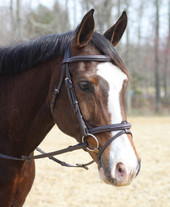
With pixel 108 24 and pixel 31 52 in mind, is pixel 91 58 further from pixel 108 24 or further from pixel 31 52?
pixel 108 24

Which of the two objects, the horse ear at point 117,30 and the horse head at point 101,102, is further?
the horse ear at point 117,30

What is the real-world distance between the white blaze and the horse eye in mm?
118

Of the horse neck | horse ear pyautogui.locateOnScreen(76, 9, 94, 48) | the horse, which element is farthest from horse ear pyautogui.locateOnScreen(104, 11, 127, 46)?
the horse neck

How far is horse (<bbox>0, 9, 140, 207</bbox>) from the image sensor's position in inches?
79.4

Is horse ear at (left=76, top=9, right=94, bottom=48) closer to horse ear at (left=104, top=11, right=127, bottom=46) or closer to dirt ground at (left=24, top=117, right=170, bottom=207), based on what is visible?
horse ear at (left=104, top=11, right=127, bottom=46)

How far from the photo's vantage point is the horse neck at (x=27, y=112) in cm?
253

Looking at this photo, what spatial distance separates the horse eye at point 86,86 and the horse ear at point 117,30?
0.68 meters

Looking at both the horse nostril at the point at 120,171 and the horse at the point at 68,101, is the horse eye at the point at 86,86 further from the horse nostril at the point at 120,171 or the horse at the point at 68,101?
the horse nostril at the point at 120,171

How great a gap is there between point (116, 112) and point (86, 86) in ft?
1.11

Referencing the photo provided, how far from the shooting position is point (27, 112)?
2.58 metres

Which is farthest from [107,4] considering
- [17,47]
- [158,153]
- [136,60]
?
[136,60]

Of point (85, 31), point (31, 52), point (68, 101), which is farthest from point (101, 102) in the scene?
point (31, 52)

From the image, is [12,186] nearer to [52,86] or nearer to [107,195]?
[52,86]

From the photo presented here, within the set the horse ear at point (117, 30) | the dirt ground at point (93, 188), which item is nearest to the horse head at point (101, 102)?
the horse ear at point (117, 30)
